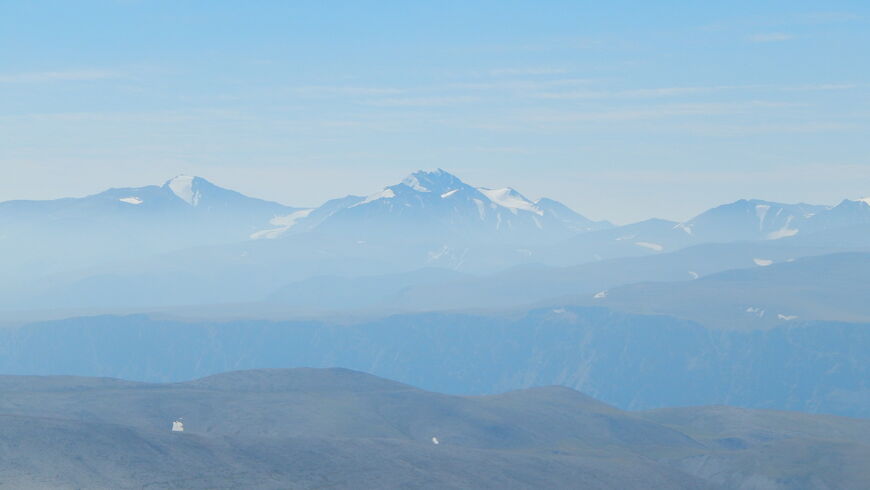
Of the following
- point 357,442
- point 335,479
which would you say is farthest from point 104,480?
point 357,442

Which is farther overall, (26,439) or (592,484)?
(592,484)

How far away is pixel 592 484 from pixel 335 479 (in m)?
43.3

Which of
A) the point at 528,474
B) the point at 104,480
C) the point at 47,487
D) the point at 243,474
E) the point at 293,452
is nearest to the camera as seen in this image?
the point at 47,487

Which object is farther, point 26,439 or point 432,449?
point 432,449

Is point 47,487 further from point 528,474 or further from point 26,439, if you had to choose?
point 528,474

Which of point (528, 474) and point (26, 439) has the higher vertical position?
point (26, 439)

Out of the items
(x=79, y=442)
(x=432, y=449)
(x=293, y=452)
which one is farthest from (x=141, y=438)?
(x=432, y=449)

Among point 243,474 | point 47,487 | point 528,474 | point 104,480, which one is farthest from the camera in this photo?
point 528,474

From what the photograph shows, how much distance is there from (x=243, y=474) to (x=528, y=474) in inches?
1885

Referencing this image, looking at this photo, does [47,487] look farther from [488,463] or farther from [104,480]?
[488,463]

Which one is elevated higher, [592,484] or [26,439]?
[26,439]

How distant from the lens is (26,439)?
6294 inches

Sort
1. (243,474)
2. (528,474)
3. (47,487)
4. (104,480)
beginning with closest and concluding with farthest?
1. (47,487)
2. (104,480)
3. (243,474)
4. (528,474)

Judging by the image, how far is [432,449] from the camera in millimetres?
199250
